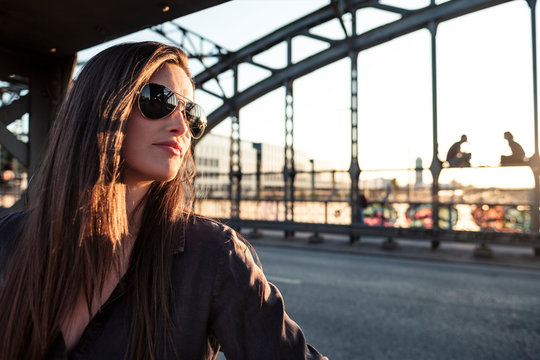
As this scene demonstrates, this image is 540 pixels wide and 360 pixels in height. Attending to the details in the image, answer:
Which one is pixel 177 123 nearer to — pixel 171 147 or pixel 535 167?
pixel 171 147

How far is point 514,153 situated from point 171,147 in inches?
360

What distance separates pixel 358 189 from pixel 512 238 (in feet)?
12.2

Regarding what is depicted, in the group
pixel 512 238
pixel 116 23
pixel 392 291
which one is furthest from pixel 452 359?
pixel 512 238

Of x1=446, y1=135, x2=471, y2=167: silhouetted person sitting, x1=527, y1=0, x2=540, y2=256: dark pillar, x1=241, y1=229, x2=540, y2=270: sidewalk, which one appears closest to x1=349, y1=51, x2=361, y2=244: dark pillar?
x1=241, y1=229, x2=540, y2=270: sidewalk

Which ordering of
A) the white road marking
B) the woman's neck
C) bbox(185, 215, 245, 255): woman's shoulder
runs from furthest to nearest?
the white road marking
the woman's neck
bbox(185, 215, 245, 255): woman's shoulder

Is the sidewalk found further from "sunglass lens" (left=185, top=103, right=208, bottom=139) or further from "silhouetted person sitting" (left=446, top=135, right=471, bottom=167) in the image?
"sunglass lens" (left=185, top=103, right=208, bottom=139)

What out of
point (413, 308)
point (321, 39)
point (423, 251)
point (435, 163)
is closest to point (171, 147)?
point (413, 308)

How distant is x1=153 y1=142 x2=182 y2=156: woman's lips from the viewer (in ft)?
3.43

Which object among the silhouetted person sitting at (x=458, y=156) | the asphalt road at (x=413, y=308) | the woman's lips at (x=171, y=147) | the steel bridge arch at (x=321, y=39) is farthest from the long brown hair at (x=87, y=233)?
the steel bridge arch at (x=321, y=39)

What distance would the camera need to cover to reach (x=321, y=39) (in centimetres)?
984

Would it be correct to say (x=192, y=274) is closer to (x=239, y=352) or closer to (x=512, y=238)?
(x=239, y=352)

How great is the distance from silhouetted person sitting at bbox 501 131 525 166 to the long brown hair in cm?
909

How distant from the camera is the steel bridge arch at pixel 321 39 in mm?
8516

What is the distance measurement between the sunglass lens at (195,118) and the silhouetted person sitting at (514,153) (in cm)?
884
